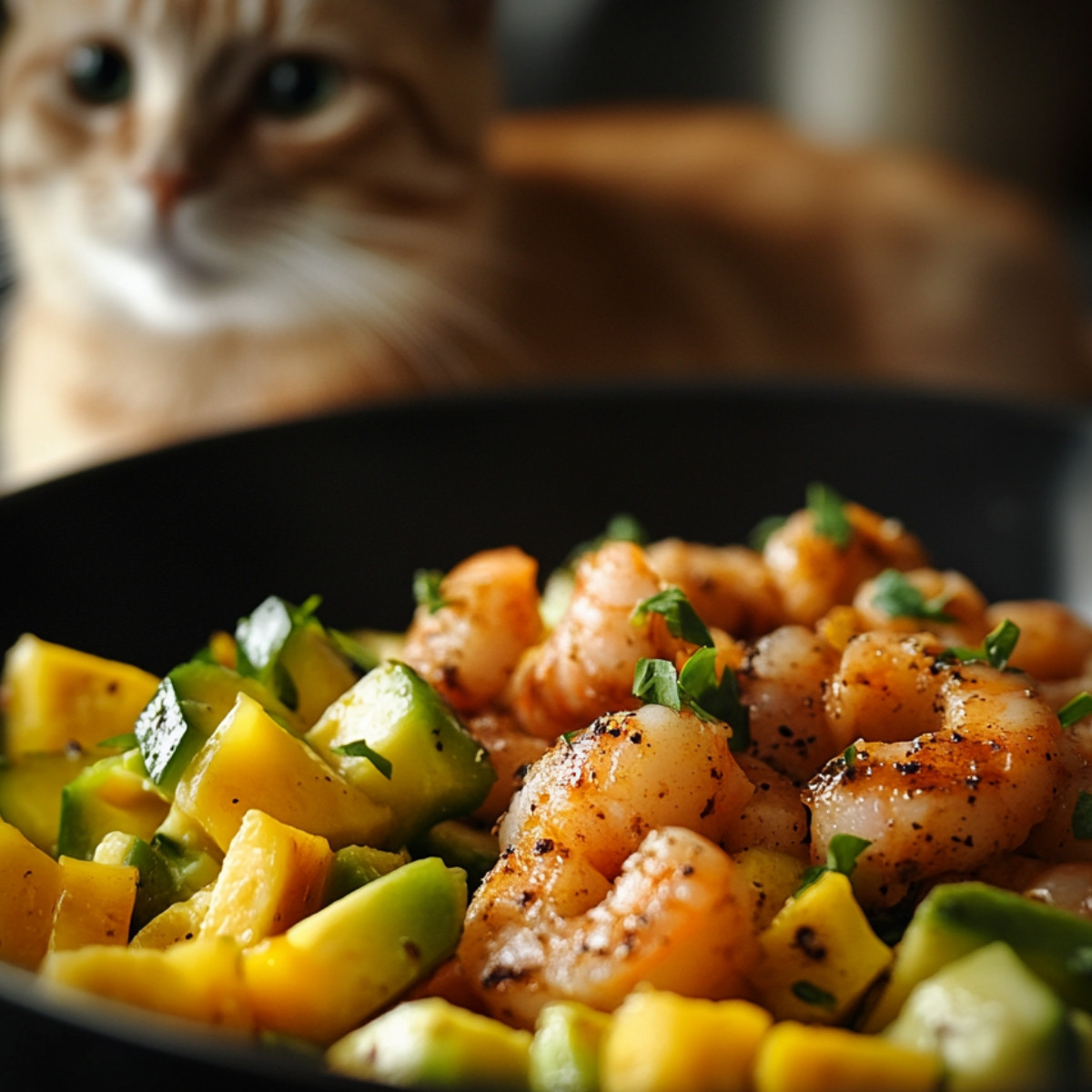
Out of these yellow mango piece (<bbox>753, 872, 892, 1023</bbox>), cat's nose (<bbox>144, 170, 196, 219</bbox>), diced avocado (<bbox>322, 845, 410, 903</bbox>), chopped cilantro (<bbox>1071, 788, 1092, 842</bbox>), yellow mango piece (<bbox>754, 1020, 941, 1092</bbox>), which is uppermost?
cat's nose (<bbox>144, 170, 196, 219</bbox>)

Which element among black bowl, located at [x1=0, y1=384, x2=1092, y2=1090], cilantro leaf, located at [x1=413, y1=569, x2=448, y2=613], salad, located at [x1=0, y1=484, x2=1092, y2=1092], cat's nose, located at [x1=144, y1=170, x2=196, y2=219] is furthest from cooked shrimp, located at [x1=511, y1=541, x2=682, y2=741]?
cat's nose, located at [x1=144, y1=170, x2=196, y2=219]

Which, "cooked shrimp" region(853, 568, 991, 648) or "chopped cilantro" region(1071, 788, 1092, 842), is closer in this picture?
"chopped cilantro" region(1071, 788, 1092, 842)

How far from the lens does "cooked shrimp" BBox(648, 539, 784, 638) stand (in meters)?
1.15

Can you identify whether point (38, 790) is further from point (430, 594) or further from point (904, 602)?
point (904, 602)

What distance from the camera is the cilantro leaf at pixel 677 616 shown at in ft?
3.23

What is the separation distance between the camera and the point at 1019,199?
318cm

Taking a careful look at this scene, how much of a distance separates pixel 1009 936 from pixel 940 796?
0.09 metres

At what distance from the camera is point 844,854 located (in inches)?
32.2

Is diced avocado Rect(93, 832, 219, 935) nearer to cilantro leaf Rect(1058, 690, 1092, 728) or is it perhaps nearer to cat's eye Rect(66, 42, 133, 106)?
cilantro leaf Rect(1058, 690, 1092, 728)

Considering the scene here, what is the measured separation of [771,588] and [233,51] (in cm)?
130

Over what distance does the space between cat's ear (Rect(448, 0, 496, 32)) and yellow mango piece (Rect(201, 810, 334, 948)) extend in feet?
6.07

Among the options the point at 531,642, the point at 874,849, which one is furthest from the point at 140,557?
the point at 874,849

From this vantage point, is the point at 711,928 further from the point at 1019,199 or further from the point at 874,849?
the point at 1019,199

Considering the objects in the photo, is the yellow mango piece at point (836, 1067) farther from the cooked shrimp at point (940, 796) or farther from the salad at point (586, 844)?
A: the cooked shrimp at point (940, 796)
